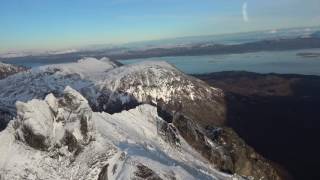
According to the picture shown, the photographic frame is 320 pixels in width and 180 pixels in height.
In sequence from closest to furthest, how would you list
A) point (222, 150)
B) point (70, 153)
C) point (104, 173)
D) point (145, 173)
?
point (104, 173) < point (145, 173) < point (70, 153) < point (222, 150)

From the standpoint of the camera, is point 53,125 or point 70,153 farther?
point 53,125

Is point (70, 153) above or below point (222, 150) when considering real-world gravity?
above

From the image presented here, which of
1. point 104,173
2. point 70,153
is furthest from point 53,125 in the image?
point 104,173

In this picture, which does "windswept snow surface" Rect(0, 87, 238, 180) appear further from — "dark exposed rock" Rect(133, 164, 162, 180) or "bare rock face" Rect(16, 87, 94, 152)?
"dark exposed rock" Rect(133, 164, 162, 180)

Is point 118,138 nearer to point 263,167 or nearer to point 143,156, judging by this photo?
point 143,156

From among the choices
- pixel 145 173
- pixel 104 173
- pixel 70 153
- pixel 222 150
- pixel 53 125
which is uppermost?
pixel 53 125

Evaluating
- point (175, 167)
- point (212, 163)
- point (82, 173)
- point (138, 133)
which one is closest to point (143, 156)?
point (175, 167)

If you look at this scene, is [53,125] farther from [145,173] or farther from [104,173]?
Result: [145,173]

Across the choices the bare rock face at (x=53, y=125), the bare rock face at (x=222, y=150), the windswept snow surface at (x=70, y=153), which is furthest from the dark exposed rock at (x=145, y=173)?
the bare rock face at (x=222, y=150)

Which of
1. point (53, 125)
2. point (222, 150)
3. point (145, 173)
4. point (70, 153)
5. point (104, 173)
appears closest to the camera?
point (104, 173)
